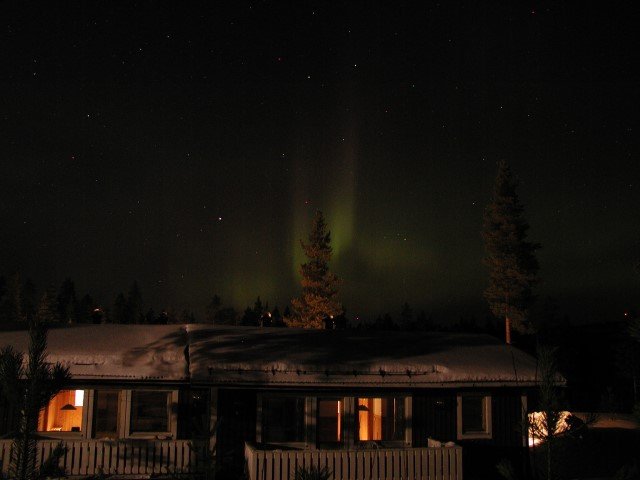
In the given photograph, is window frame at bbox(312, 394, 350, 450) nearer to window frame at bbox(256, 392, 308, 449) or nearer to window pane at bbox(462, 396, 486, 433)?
window frame at bbox(256, 392, 308, 449)

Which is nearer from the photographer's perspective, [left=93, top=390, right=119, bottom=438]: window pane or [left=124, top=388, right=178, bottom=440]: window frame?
[left=124, top=388, right=178, bottom=440]: window frame

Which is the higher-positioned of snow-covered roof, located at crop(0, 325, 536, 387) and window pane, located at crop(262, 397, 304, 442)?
snow-covered roof, located at crop(0, 325, 536, 387)

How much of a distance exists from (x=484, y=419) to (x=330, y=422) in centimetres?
490

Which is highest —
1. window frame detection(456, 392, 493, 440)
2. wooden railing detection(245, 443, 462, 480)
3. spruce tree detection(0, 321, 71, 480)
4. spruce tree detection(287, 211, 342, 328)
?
spruce tree detection(287, 211, 342, 328)

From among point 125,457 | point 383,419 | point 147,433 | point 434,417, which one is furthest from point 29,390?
point 383,419

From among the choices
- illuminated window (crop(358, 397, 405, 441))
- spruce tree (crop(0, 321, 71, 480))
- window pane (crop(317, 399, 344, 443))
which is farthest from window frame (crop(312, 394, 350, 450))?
spruce tree (crop(0, 321, 71, 480))

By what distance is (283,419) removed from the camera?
58.2ft

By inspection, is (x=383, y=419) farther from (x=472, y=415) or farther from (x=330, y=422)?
(x=472, y=415)

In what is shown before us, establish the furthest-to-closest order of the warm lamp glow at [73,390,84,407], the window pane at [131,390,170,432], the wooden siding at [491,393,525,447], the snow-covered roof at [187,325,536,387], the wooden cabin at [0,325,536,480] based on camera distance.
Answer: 1. the warm lamp glow at [73,390,84,407]
2. the wooden siding at [491,393,525,447]
3. the window pane at [131,390,170,432]
4. the snow-covered roof at [187,325,536,387]
5. the wooden cabin at [0,325,536,480]

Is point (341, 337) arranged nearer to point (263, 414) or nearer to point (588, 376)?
point (263, 414)

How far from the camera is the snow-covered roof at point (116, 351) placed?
16609 mm

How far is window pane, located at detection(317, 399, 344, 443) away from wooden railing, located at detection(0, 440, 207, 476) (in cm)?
407

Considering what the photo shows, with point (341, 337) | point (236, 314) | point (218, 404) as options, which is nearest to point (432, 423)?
point (341, 337)

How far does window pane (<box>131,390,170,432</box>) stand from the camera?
17469mm
